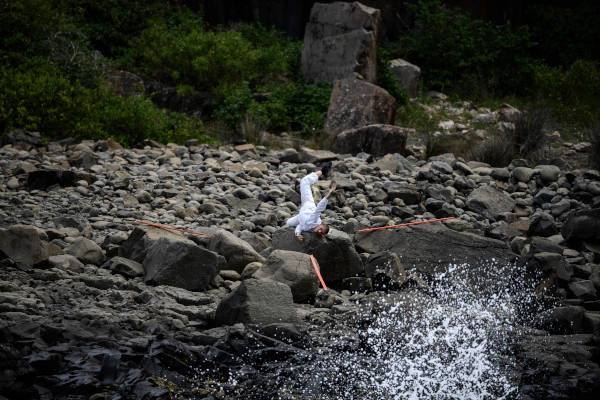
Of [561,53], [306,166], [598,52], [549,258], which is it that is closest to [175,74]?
[306,166]

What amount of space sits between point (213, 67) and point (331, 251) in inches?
309

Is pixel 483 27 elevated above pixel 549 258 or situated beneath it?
elevated above

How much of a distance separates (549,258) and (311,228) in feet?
7.37

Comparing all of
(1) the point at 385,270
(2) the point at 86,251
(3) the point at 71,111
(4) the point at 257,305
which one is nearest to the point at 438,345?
(1) the point at 385,270

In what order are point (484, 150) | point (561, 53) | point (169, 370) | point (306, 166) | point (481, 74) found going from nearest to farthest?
point (169, 370) → point (306, 166) → point (484, 150) → point (481, 74) → point (561, 53)

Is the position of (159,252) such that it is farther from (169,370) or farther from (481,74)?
(481,74)

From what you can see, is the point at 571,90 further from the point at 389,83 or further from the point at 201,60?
the point at 201,60

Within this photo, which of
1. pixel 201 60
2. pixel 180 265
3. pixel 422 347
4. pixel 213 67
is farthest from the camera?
pixel 213 67

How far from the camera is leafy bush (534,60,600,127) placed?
40.4 ft

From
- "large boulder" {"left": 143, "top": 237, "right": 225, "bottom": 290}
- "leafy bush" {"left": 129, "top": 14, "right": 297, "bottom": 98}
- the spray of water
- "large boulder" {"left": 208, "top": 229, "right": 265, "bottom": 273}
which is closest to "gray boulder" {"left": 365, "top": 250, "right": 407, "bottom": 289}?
the spray of water

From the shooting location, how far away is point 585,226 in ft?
18.6

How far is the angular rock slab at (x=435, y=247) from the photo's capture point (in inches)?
207

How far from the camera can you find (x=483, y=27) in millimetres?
15188

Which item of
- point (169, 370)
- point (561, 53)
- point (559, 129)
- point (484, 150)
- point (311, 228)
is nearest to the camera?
point (169, 370)
